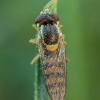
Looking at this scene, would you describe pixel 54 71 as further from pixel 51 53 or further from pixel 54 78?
pixel 51 53

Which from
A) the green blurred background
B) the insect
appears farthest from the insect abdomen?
the green blurred background
